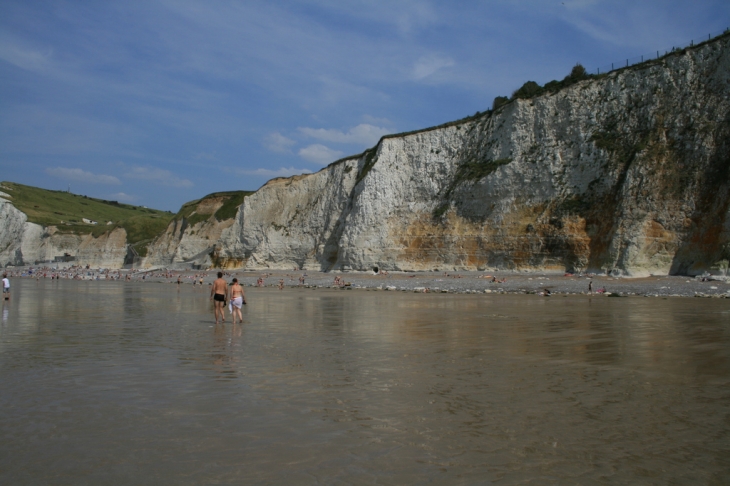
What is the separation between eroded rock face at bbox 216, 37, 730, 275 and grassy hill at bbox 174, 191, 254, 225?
24974mm

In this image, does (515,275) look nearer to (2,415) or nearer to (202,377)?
(202,377)

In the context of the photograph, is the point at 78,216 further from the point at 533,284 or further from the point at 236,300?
→ the point at 236,300

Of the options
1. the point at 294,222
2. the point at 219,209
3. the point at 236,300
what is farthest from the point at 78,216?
the point at 236,300

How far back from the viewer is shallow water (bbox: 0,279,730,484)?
3.80 metres

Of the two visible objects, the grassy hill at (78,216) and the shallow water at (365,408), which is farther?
the grassy hill at (78,216)

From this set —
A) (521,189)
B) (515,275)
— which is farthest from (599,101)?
(515,275)

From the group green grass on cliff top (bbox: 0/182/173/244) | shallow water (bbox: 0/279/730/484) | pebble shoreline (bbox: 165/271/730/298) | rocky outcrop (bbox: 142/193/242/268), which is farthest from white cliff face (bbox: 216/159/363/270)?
shallow water (bbox: 0/279/730/484)

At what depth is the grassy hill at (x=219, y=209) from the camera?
235ft

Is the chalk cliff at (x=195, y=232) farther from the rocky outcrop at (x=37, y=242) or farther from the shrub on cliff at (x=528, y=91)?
the shrub on cliff at (x=528, y=91)

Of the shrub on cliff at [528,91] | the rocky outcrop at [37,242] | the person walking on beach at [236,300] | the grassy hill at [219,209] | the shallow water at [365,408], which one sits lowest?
the shallow water at [365,408]

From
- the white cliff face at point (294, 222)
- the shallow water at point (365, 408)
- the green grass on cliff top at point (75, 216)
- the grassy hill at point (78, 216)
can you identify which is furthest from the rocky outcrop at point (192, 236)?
the shallow water at point (365, 408)

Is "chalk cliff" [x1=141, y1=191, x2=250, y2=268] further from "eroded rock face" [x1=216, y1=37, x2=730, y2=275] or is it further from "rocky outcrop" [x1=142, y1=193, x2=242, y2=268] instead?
"eroded rock face" [x1=216, y1=37, x2=730, y2=275]

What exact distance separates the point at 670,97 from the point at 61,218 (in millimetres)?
108163

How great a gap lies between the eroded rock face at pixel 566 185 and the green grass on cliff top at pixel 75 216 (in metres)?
48.8
